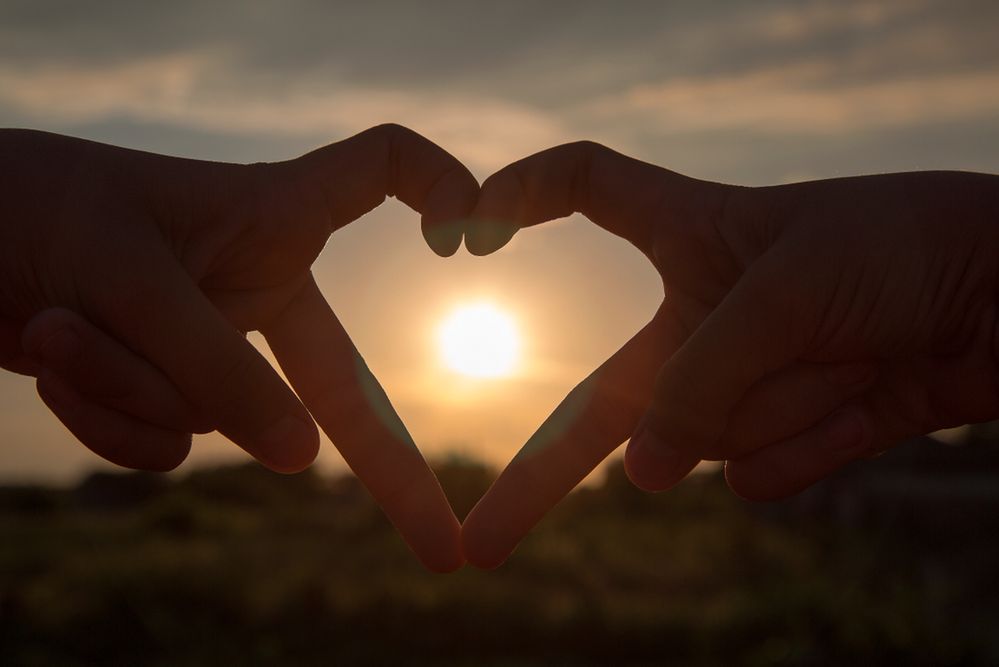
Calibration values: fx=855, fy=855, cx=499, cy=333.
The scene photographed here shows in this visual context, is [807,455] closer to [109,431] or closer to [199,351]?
[199,351]

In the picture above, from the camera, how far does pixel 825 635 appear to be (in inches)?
280

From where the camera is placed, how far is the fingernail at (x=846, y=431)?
2.70 m

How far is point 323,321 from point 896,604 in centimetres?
728

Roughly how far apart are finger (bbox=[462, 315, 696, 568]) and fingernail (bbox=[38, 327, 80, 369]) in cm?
124

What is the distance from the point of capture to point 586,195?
2828 mm

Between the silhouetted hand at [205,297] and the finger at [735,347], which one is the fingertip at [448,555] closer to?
the silhouetted hand at [205,297]

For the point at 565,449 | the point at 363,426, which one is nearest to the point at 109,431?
the point at 363,426

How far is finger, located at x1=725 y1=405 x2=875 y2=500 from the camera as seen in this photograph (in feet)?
8.88

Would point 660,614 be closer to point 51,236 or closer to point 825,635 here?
point 825,635

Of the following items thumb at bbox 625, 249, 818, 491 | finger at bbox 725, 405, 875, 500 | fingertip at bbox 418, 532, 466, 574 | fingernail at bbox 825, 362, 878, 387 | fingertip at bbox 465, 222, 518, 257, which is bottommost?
fingertip at bbox 418, 532, 466, 574

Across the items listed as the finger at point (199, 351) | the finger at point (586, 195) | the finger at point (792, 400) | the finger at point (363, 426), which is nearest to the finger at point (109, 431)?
the finger at point (199, 351)

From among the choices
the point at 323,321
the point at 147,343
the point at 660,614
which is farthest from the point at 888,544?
the point at 147,343

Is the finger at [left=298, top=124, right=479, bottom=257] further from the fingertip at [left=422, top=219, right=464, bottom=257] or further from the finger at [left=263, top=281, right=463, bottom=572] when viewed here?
the finger at [left=263, top=281, right=463, bottom=572]

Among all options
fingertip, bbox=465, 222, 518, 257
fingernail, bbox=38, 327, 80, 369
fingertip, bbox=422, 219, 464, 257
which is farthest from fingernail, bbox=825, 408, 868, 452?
fingernail, bbox=38, 327, 80, 369
